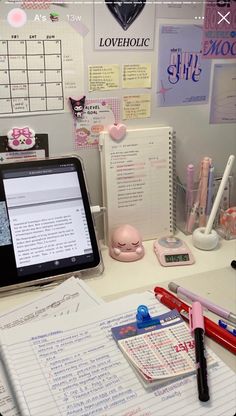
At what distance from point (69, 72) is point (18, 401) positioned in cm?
69

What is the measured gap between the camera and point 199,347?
2.31ft

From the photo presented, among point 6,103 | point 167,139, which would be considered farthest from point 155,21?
point 6,103

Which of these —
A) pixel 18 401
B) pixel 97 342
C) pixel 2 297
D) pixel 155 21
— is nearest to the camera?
pixel 18 401

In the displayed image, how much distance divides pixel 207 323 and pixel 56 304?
0.96 feet

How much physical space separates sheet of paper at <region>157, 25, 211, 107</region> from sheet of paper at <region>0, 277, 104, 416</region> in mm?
519

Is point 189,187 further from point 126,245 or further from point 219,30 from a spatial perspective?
point 219,30

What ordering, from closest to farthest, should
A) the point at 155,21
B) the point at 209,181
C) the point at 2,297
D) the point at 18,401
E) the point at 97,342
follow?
the point at 18,401 → the point at 97,342 → the point at 2,297 → the point at 155,21 → the point at 209,181

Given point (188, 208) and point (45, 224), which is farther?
point (188, 208)

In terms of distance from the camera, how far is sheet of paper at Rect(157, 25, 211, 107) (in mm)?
1054

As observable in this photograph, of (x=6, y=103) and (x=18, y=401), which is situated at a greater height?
(x=6, y=103)

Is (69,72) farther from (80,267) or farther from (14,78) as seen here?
(80,267)

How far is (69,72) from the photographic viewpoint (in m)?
0.98

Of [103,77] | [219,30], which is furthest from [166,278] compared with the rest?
[219,30]

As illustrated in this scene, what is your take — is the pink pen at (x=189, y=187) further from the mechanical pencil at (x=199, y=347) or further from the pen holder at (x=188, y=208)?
the mechanical pencil at (x=199, y=347)
